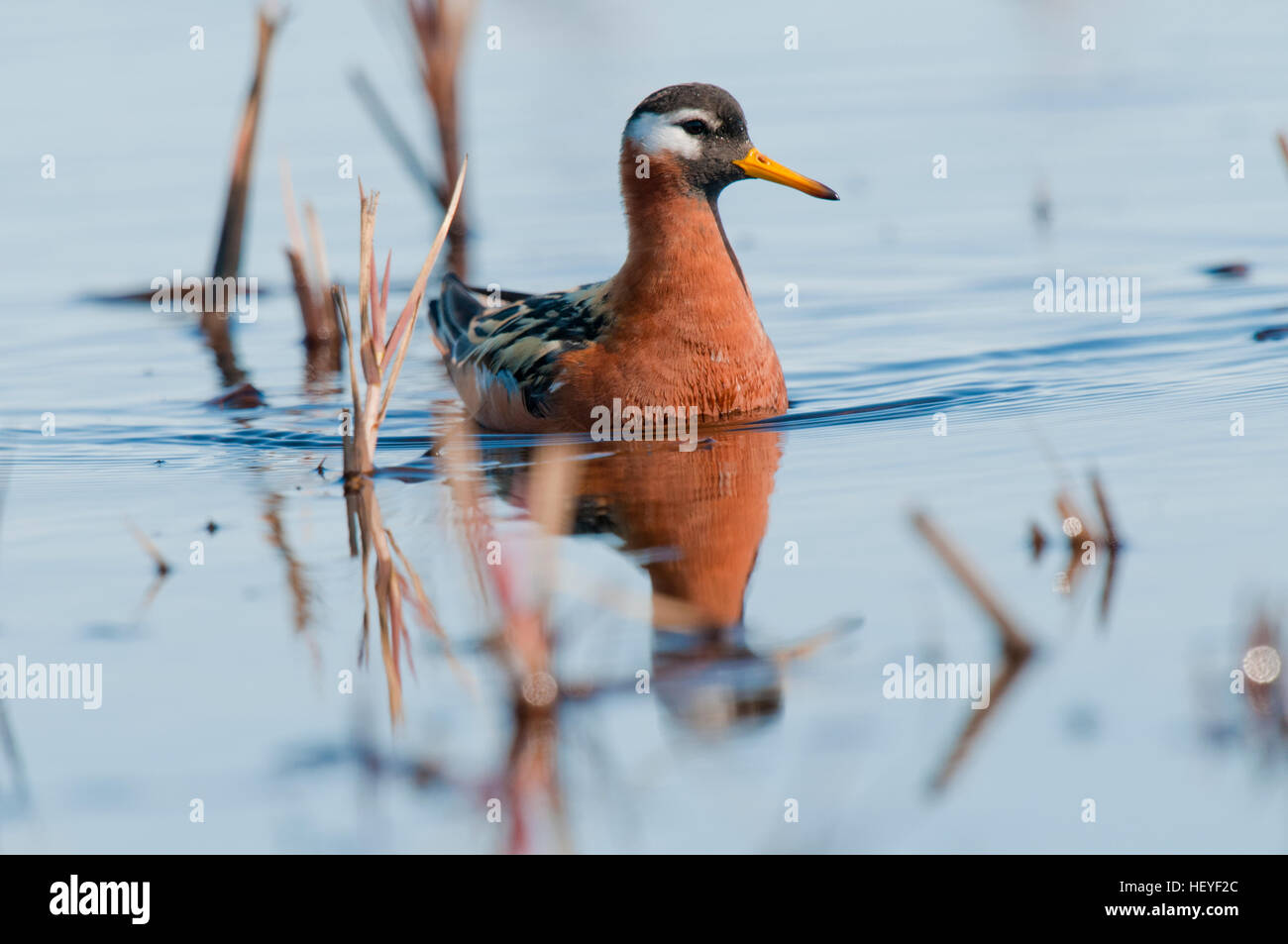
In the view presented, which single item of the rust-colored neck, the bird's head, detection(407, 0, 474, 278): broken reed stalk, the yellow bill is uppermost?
detection(407, 0, 474, 278): broken reed stalk

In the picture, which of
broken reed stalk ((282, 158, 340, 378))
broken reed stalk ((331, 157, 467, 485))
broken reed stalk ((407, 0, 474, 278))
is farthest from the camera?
broken reed stalk ((407, 0, 474, 278))

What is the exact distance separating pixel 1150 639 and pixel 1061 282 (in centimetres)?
664

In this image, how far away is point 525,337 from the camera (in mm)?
9883

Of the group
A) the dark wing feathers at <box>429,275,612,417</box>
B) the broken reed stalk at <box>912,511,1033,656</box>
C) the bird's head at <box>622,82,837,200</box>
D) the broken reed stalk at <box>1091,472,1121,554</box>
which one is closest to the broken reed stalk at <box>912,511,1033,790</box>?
the broken reed stalk at <box>912,511,1033,656</box>

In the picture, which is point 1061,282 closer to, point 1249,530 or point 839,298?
point 839,298

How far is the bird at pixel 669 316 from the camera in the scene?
30.3 feet

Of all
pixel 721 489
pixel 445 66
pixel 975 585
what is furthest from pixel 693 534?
pixel 445 66

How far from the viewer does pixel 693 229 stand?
941 cm

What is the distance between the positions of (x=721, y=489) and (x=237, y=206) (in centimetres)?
592

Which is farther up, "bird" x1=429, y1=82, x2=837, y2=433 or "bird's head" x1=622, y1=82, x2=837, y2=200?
"bird's head" x1=622, y1=82, x2=837, y2=200

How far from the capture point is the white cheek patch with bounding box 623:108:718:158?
30.9 ft

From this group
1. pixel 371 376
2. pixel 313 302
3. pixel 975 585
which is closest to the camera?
pixel 975 585

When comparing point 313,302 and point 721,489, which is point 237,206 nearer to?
point 313,302

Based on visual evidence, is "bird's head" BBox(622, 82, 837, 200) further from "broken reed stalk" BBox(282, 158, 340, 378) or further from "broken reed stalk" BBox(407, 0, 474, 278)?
"broken reed stalk" BBox(407, 0, 474, 278)
